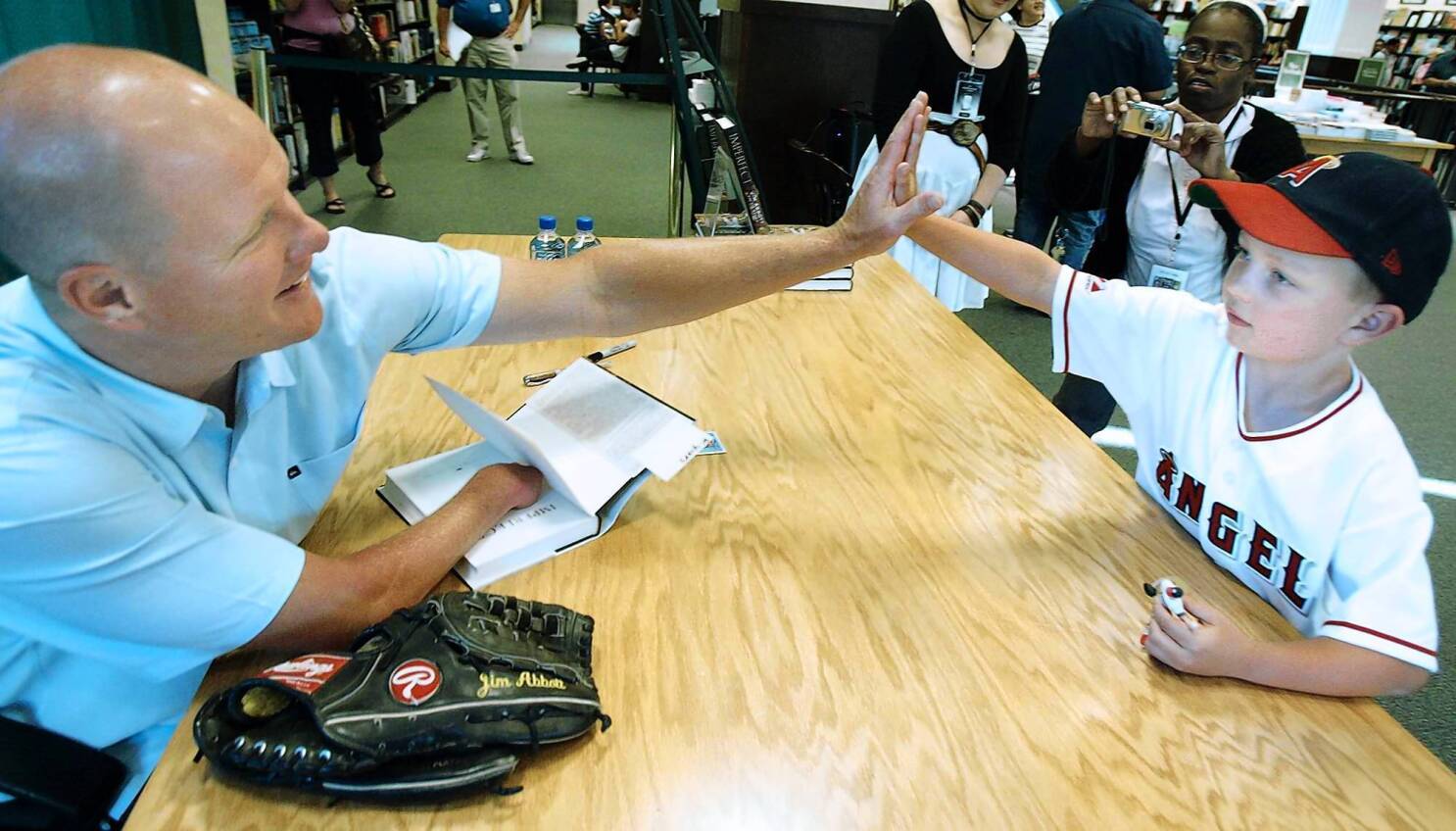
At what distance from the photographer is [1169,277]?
6.34 feet

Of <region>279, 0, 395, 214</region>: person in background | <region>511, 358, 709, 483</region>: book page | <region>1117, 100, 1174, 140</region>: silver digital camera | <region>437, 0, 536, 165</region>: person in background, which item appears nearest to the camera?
<region>511, 358, 709, 483</region>: book page

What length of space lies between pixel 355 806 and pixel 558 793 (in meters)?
0.17

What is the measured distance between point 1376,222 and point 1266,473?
1.07 feet

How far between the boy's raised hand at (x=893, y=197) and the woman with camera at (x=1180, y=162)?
696 mm

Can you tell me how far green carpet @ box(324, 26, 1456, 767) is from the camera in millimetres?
2648

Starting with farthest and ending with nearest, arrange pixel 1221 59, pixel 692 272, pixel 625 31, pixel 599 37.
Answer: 1. pixel 625 31
2. pixel 599 37
3. pixel 1221 59
4. pixel 692 272

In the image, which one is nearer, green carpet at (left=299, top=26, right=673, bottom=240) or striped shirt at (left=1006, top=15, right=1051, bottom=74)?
green carpet at (left=299, top=26, right=673, bottom=240)

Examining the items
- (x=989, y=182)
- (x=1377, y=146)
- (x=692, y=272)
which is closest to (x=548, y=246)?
(x=692, y=272)

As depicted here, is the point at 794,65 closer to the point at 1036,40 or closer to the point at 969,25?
the point at 969,25

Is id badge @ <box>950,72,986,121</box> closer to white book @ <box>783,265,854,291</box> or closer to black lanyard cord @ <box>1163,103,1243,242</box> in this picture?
black lanyard cord @ <box>1163,103,1243,242</box>

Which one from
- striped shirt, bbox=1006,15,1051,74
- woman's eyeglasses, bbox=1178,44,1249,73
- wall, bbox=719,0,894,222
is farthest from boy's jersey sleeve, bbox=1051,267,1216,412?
striped shirt, bbox=1006,15,1051,74

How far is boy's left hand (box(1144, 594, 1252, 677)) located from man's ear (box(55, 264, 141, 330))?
107 centimetres

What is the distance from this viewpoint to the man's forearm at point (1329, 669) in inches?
35.1

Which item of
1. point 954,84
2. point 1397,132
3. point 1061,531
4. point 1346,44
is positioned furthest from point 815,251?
point 1346,44
